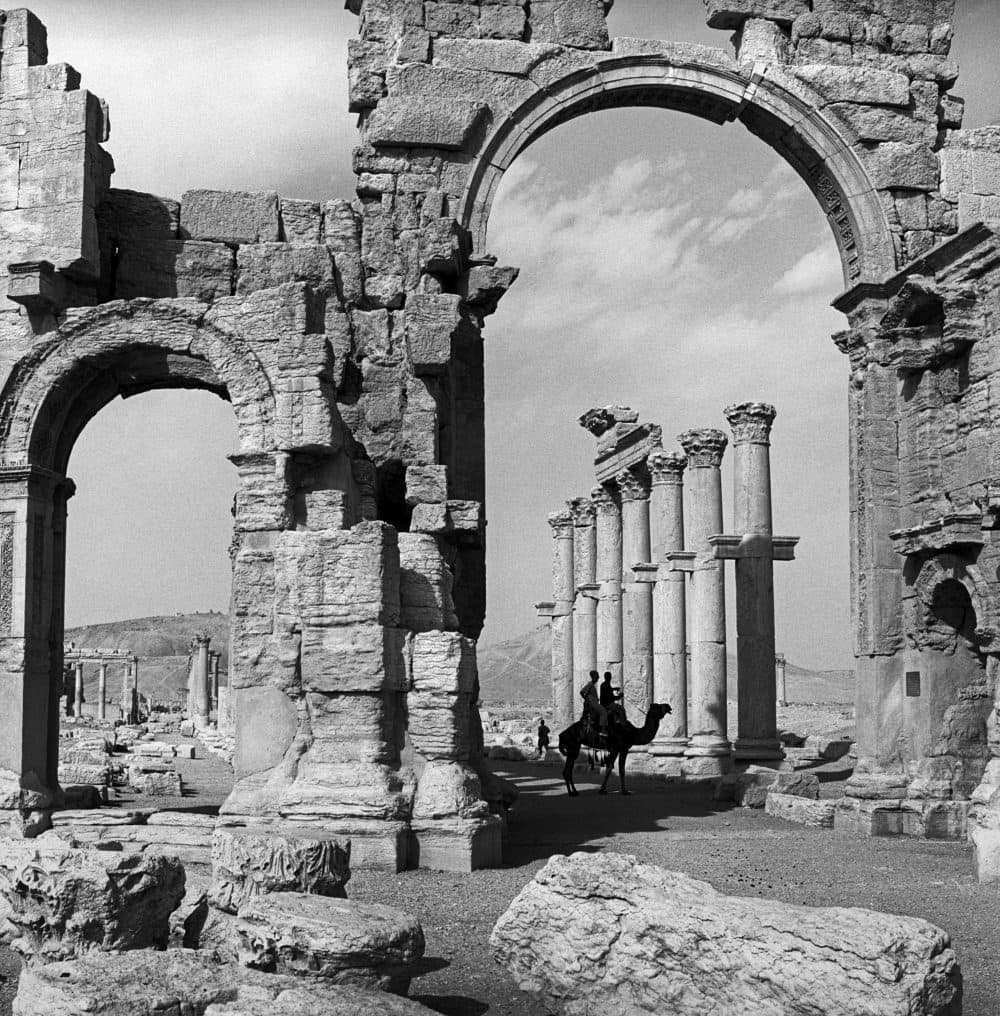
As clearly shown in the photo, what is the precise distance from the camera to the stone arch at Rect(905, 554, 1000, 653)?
1220 cm

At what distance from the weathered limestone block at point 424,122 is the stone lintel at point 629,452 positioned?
38.5 ft

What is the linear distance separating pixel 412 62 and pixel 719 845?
27.1ft

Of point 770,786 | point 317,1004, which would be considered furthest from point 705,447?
point 317,1004

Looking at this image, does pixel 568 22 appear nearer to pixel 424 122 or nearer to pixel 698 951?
pixel 424 122

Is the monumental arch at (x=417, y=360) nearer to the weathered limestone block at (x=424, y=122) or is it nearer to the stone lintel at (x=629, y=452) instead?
the weathered limestone block at (x=424, y=122)

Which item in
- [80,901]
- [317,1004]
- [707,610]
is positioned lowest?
[317,1004]

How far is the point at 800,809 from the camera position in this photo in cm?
1523

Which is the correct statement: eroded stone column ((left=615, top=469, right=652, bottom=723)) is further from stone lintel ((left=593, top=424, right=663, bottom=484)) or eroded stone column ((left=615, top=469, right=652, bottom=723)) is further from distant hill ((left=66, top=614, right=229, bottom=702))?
distant hill ((left=66, top=614, right=229, bottom=702))

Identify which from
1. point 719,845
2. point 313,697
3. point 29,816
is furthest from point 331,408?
point 719,845

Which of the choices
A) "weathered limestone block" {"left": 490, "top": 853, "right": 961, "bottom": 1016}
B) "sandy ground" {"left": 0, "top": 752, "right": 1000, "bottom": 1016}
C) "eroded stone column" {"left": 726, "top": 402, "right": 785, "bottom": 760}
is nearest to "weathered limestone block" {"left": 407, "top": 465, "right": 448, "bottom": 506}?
"sandy ground" {"left": 0, "top": 752, "right": 1000, "bottom": 1016}

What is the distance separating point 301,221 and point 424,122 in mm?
1754

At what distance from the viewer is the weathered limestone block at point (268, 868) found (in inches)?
282

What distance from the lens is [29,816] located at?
1120 centimetres

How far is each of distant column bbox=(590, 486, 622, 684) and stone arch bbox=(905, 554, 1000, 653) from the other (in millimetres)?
12483
